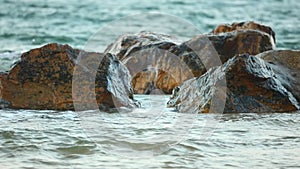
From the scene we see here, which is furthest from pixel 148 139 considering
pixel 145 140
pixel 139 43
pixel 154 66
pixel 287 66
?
pixel 139 43

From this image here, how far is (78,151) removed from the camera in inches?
138

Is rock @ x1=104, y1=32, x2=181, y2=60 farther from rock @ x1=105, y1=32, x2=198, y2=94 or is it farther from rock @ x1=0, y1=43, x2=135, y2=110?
rock @ x1=0, y1=43, x2=135, y2=110

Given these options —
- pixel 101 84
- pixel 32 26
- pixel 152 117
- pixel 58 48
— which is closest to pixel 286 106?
pixel 152 117

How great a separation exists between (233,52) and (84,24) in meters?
7.88

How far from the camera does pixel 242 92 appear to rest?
476 cm

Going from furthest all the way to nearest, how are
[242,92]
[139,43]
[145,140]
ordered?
[139,43] < [242,92] < [145,140]

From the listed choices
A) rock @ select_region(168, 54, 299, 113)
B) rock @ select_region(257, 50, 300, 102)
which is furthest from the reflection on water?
rock @ select_region(257, 50, 300, 102)

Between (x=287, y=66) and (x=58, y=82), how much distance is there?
6.72 ft

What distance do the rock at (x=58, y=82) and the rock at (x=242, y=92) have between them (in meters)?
0.62

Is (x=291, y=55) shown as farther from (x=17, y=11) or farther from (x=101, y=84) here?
(x=17, y=11)

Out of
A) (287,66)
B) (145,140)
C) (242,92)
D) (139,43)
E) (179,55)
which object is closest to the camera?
(145,140)

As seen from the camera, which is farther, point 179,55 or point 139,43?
point 139,43

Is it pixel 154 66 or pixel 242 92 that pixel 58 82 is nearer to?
pixel 242 92

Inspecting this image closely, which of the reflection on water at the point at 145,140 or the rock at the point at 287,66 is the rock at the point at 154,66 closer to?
the rock at the point at 287,66
